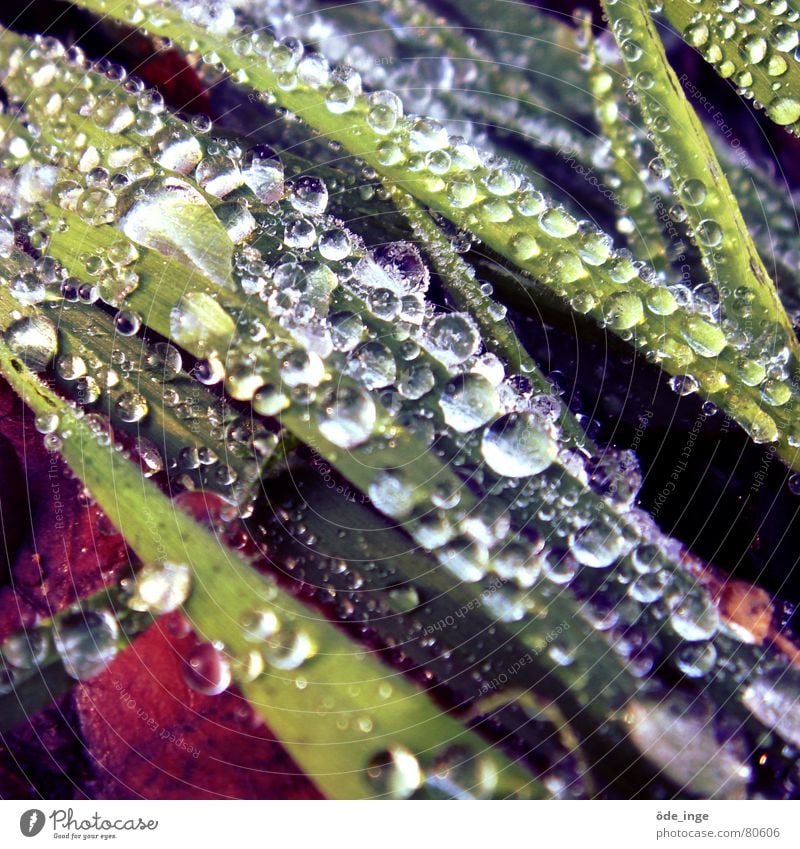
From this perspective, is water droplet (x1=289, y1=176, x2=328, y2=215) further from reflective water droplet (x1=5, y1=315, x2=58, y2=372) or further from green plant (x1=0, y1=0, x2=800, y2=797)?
reflective water droplet (x1=5, y1=315, x2=58, y2=372)

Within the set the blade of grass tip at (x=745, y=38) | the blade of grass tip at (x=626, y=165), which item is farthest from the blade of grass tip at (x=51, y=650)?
the blade of grass tip at (x=745, y=38)

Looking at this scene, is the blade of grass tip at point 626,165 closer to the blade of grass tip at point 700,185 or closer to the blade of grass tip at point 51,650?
the blade of grass tip at point 700,185

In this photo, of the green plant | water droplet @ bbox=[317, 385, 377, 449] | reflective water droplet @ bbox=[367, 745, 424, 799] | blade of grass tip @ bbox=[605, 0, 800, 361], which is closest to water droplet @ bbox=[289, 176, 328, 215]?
the green plant

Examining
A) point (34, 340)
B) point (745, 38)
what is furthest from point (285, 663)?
point (745, 38)

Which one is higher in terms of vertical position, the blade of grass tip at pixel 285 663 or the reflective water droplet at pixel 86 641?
the blade of grass tip at pixel 285 663

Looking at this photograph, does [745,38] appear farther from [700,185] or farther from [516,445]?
[516,445]
